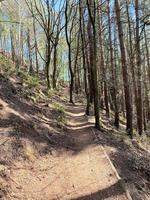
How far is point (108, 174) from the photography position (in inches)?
292

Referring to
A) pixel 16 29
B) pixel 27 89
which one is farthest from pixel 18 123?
pixel 16 29

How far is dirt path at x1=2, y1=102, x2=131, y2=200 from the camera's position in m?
6.23

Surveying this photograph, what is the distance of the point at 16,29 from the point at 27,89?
2696cm

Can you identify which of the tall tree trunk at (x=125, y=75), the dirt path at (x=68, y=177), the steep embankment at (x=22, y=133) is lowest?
the dirt path at (x=68, y=177)

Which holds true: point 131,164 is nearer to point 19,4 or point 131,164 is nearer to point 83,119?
point 83,119

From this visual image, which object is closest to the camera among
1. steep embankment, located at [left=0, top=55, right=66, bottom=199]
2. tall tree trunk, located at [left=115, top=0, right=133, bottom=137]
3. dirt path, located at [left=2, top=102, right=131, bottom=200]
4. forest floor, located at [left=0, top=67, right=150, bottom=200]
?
dirt path, located at [left=2, top=102, right=131, bottom=200]

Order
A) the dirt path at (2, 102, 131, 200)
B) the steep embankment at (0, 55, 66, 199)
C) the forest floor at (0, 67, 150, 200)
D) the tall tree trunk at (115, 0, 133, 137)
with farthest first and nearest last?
the tall tree trunk at (115, 0, 133, 137) < the steep embankment at (0, 55, 66, 199) < the forest floor at (0, 67, 150, 200) < the dirt path at (2, 102, 131, 200)

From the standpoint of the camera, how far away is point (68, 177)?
283 inches

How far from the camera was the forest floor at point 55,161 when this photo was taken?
6352mm

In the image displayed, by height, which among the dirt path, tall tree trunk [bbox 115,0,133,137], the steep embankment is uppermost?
tall tree trunk [bbox 115,0,133,137]

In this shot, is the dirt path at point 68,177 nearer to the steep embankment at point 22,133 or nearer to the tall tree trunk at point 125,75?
the steep embankment at point 22,133

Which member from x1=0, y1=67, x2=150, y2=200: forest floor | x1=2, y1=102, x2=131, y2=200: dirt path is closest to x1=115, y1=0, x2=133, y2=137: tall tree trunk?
x1=0, y1=67, x2=150, y2=200: forest floor

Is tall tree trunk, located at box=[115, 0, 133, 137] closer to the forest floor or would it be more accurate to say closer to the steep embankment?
the forest floor

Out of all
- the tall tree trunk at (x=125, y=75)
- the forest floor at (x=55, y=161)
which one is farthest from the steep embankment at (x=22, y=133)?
the tall tree trunk at (x=125, y=75)
